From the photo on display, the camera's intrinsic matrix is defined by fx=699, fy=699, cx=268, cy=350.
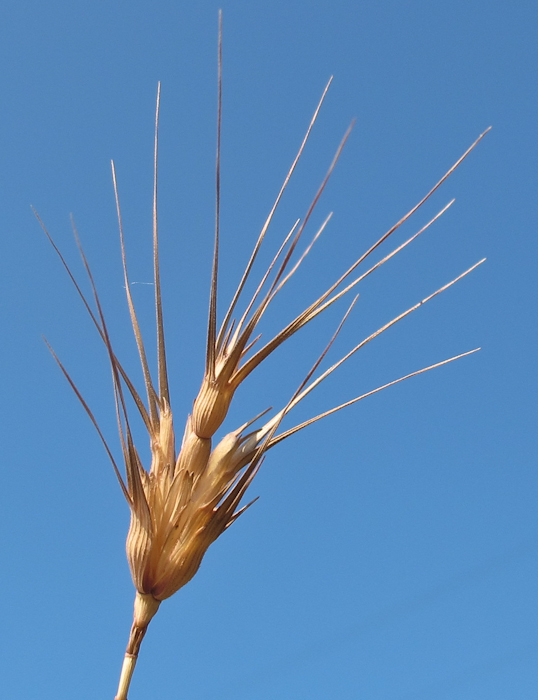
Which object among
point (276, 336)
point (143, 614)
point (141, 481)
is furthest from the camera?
point (276, 336)

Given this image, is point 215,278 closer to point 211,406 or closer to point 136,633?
point 211,406

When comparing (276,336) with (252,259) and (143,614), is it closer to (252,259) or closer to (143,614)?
(252,259)

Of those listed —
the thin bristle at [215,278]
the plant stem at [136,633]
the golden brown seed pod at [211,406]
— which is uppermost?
the thin bristle at [215,278]

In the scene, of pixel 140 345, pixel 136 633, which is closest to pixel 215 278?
pixel 140 345

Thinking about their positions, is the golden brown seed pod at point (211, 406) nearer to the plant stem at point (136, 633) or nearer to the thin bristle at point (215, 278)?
the thin bristle at point (215, 278)

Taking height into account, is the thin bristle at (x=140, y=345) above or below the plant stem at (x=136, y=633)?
above

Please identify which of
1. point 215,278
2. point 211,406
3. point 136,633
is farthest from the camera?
point 211,406

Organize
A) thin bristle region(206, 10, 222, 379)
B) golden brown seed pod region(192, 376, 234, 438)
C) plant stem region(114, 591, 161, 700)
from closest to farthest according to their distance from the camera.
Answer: plant stem region(114, 591, 161, 700) → thin bristle region(206, 10, 222, 379) → golden brown seed pod region(192, 376, 234, 438)

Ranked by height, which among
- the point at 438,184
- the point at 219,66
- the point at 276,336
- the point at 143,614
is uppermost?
the point at 219,66

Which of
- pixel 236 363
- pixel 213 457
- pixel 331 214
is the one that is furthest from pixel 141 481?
pixel 331 214

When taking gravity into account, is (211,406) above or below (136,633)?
above

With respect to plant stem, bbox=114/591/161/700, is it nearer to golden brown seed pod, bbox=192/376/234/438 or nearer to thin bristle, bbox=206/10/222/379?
golden brown seed pod, bbox=192/376/234/438
